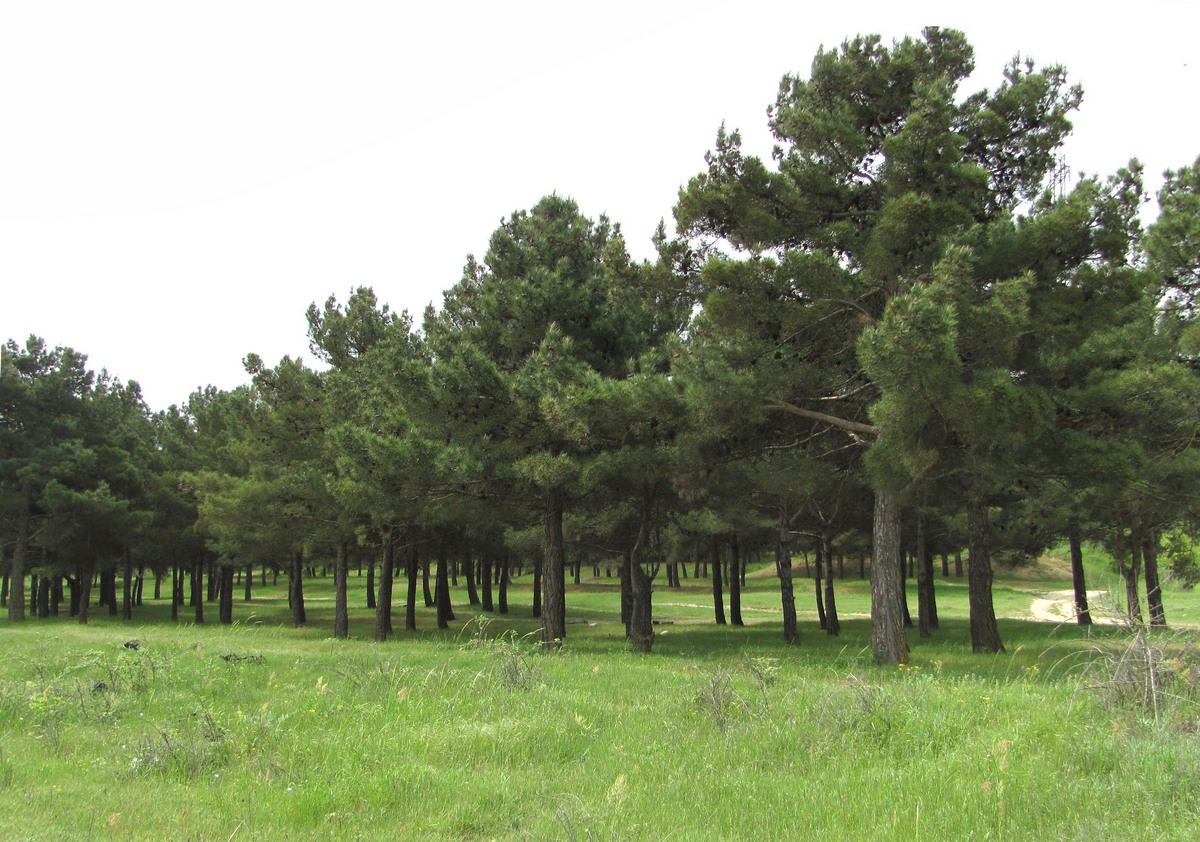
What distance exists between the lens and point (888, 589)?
1350 centimetres

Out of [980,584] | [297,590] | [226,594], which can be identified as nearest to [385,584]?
[297,590]

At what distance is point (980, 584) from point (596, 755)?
13551mm

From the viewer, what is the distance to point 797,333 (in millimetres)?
14102

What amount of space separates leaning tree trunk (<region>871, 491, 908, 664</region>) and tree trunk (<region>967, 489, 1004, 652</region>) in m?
4.30

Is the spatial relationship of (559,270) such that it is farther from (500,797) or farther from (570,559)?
(570,559)

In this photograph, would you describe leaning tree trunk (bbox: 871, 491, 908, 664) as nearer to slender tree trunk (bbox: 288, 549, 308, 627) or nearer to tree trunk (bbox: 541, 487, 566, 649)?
tree trunk (bbox: 541, 487, 566, 649)

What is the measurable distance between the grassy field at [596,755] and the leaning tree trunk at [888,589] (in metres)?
2.99

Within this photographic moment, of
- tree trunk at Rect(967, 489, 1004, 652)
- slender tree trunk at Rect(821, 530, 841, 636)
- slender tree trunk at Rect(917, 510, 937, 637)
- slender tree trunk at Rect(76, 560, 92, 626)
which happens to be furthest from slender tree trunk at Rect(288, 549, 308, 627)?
tree trunk at Rect(967, 489, 1004, 652)

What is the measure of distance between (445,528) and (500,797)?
24267 millimetres

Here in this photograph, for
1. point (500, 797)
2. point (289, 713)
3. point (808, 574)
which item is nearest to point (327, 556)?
point (289, 713)

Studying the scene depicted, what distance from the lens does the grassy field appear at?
4.91 metres

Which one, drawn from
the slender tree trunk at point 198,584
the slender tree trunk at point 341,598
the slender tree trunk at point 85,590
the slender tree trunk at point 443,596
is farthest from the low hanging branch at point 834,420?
the slender tree trunk at point 198,584

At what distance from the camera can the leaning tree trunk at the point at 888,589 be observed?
1338 cm

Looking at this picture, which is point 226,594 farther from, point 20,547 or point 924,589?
point 924,589
